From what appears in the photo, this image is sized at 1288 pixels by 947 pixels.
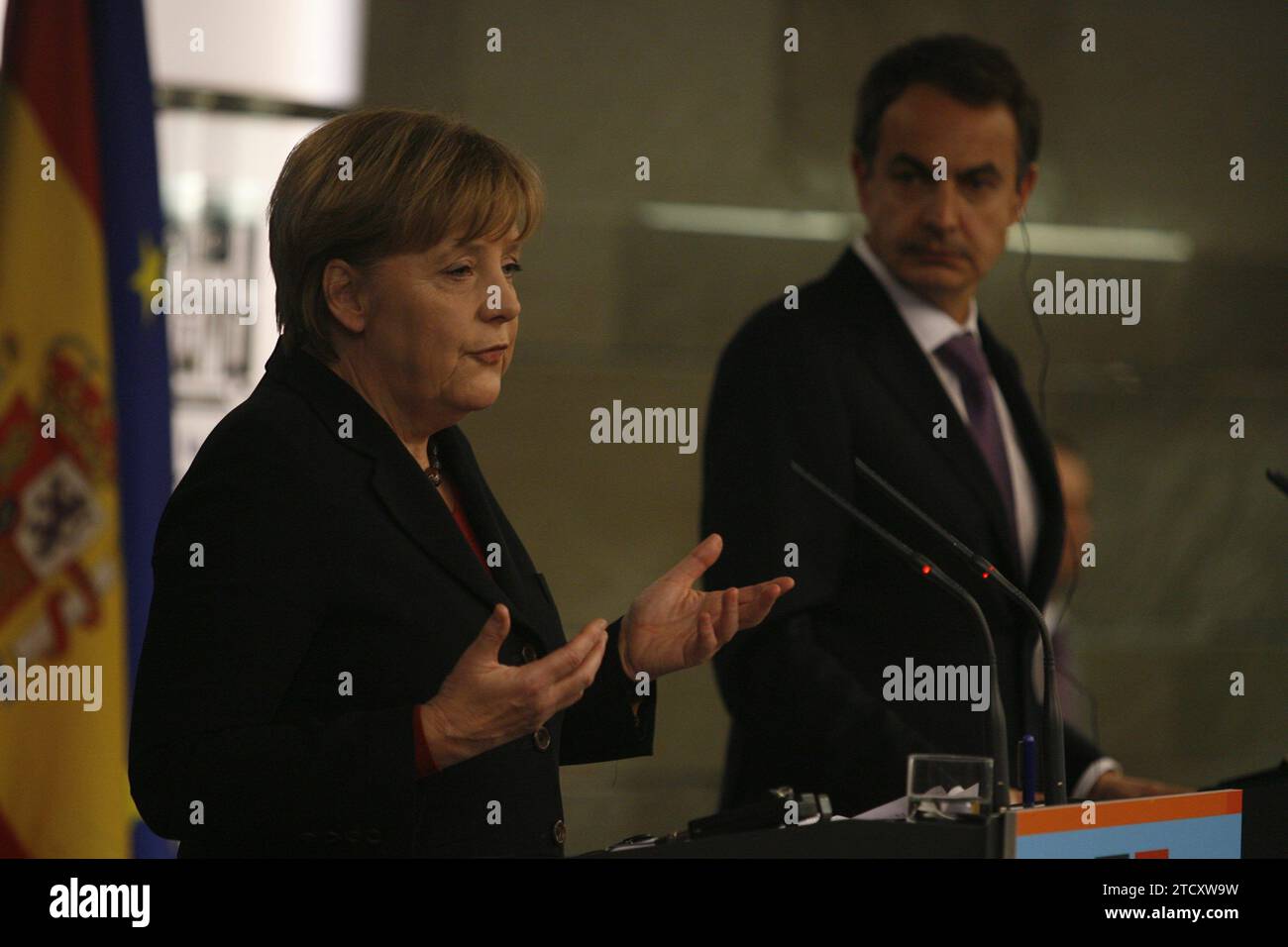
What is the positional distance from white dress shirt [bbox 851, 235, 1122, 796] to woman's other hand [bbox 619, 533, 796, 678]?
1.40 metres

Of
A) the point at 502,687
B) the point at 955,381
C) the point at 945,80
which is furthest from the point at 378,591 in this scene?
the point at 945,80

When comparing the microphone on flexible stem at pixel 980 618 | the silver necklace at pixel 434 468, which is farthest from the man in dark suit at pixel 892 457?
the silver necklace at pixel 434 468

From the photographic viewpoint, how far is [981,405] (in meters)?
3.49

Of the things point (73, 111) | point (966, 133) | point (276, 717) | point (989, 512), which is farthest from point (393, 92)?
point (276, 717)

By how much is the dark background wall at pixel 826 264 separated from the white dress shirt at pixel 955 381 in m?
0.22

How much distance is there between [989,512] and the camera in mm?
3271

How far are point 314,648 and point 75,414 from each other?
1607 mm

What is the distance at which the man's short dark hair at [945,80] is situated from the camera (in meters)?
3.59

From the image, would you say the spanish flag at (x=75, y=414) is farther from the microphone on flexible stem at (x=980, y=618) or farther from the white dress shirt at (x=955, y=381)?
the microphone on flexible stem at (x=980, y=618)

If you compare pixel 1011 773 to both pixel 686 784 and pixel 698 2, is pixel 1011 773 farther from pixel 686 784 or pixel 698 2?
pixel 698 2

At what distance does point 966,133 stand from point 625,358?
0.92m

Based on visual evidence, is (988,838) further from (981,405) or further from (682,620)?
(981,405)

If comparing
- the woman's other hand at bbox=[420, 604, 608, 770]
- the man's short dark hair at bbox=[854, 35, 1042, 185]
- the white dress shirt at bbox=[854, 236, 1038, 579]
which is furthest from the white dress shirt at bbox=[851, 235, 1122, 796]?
the woman's other hand at bbox=[420, 604, 608, 770]

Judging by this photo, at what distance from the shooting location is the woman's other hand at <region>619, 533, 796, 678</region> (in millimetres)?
2082
